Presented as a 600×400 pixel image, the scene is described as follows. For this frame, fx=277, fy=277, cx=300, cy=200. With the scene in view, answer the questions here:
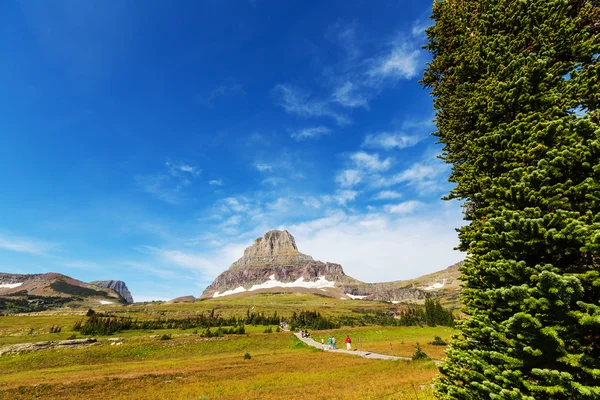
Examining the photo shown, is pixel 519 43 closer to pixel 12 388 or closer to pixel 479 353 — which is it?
pixel 479 353

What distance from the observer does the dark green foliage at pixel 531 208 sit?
614 centimetres

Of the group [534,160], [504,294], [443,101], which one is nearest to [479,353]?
[504,294]

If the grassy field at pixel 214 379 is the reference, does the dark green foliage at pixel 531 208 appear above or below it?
above

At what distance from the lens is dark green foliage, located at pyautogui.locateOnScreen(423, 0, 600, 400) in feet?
20.1

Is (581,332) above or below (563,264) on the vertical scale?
below

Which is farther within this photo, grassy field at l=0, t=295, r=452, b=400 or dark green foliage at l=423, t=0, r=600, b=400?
grassy field at l=0, t=295, r=452, b=400

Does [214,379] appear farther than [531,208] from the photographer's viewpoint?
Yes

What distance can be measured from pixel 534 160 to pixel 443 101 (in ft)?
24.0

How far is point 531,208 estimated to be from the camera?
6824mm

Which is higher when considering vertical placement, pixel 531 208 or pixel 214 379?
pixel 531 208

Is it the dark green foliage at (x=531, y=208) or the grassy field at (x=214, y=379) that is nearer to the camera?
the dark green foliage at (x=531, y=208)

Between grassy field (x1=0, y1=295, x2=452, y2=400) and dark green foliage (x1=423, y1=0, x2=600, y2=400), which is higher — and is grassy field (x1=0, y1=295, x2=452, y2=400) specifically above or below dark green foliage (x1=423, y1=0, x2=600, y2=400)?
below

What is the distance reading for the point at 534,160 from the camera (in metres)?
8.06

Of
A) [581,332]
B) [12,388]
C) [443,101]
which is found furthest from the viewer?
[12,388]
